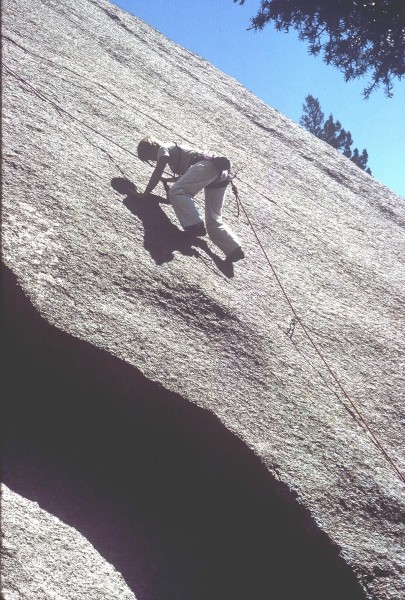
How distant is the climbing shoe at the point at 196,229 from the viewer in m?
3.51

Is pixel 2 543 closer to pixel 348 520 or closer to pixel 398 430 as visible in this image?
pixel 348 520

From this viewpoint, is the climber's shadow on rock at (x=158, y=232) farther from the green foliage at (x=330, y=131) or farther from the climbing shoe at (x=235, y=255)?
the green foliage at (x=330, y=131)

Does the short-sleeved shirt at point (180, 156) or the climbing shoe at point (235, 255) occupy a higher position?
the short-sleeved shirt at point (180, 156)

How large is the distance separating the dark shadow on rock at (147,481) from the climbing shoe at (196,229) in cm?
143

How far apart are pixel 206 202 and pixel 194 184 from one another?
0.80 ft

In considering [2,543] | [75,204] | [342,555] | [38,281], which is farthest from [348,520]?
[75,204]

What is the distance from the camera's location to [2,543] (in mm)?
1996

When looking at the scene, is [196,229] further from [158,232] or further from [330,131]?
[330,131]

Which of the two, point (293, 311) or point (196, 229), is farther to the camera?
point (196, 229)

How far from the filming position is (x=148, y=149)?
381 centimetres

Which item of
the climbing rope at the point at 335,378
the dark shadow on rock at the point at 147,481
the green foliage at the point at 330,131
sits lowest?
the dark shadow on rock at the point at 147,481

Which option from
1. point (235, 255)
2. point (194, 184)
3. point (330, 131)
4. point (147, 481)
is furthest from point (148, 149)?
point (330, 131)

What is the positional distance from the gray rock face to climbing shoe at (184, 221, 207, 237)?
9 centimetres

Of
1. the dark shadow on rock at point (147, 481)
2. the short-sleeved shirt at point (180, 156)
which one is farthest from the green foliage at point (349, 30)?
the dark shadow on rock at point (147, 481)
